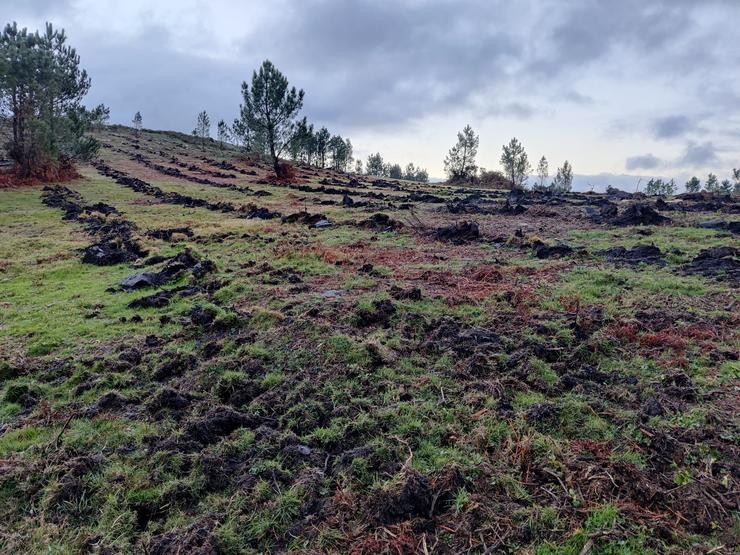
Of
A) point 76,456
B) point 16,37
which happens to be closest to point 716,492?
point 76,456

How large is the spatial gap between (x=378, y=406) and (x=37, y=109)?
47013mm

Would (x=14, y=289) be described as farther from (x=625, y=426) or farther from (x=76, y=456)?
(x=625, y=426)

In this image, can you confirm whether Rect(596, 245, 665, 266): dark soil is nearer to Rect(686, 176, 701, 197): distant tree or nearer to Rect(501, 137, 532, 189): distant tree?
Rect(501, 137, 532, 189): distant tree

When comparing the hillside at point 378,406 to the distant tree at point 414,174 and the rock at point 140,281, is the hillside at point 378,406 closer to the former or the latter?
the rock at point 140,281

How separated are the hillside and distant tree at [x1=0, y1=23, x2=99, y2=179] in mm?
30971

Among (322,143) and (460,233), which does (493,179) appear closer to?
(322,143)

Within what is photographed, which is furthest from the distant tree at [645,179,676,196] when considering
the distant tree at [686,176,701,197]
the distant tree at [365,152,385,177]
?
the distant tree at [365,152,385,177]

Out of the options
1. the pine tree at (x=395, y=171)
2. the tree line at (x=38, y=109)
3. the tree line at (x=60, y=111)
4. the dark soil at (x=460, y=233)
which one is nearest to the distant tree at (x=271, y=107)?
the tree line at (x=60, y=111)

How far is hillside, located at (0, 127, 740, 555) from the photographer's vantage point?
416cm

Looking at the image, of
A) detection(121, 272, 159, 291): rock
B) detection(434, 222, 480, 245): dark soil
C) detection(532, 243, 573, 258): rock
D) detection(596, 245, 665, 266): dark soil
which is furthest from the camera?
detection(434, 222, 480, 245): dark soil

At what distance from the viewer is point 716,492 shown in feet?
13.7

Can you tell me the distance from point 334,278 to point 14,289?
9571 millimetres

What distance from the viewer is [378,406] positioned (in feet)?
19.7

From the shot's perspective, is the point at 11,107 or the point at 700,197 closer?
the point at 700,197
